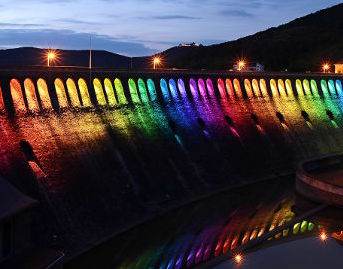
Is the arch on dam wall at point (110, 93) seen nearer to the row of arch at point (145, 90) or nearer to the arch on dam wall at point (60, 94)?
the row of arch at point (145, 90)

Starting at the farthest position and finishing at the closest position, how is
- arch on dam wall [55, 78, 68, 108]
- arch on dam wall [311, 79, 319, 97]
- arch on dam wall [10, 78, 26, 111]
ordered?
arch on dam wall [311, 79, 319, 97] < arch on dam wall [55, 78, 68, 108] < arch on dam wall [10, 78, 26, 111]

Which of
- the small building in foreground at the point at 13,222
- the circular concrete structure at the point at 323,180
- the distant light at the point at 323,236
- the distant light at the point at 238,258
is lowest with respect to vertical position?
the distant light at the point at 323,236

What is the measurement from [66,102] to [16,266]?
67.5 ft

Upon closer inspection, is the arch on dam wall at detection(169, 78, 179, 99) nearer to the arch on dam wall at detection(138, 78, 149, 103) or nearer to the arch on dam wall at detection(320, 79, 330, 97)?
the arch on dam wall at detection(138, 78, 149, 103)

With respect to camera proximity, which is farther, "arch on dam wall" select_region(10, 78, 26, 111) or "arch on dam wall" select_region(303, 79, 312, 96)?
"arch on dam wall" select_region(303, 79, 312, 96)

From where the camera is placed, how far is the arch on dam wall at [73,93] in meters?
47.5

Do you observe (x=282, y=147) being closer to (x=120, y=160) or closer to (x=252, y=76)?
(x=252, y=76)

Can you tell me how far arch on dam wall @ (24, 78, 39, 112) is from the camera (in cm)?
4320

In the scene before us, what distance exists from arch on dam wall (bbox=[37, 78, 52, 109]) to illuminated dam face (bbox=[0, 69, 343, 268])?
0.29 ft

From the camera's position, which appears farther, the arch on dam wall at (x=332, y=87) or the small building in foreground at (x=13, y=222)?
the arch on dam wall at (x=332, y=87)

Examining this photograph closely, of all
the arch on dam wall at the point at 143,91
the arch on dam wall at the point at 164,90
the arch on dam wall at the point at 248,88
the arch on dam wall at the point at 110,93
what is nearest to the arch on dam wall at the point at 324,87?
the arch on dam wall at the point at 248,88

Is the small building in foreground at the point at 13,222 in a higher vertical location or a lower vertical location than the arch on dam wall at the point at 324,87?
lower

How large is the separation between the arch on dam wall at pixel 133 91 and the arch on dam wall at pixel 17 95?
559 inches

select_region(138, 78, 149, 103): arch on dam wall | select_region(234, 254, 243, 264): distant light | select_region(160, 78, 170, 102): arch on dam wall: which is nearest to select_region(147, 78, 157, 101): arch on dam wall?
select_region(138, 78, 149, 103): arch on dam wall
